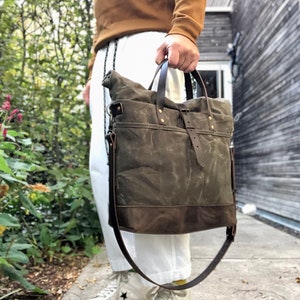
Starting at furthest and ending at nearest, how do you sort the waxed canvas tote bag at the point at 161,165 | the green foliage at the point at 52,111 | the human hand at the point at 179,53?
the green foliage at the point at 52,111 → the human hand at the point at 179,53 → the waxed canvas tote bag at the point at 161,165

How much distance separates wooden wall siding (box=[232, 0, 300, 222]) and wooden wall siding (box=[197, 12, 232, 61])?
0.39m

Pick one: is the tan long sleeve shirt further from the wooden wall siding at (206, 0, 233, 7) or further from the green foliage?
the wooden wall siding at (206, 0, 233, 7)

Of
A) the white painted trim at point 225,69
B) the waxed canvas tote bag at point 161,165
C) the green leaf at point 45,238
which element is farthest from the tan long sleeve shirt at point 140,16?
the white painted trim at point 225,69

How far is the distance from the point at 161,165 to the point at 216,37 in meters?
5.93

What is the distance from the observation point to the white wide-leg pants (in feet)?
3.96

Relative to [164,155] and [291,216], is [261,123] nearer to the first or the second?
[291,216]

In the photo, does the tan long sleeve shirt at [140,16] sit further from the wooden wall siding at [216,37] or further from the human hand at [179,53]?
the wooden wall siding at [216,37]

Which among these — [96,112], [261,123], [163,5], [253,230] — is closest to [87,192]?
[96,112]

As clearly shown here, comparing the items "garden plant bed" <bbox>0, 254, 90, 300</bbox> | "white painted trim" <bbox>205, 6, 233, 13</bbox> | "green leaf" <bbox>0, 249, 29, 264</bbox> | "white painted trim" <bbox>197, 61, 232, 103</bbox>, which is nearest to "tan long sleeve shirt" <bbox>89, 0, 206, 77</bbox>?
"green leaf" <bbox>0, 249, 29, 264</bbox>

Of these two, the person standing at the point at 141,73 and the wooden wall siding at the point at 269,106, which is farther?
the wooden wall siding at the point at 269,106

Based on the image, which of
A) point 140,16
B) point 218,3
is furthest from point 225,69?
point 140,16

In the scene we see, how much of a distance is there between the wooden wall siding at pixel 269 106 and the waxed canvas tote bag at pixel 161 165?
8.09ft

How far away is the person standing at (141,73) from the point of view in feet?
3.96

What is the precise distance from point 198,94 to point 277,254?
5.36 feet
